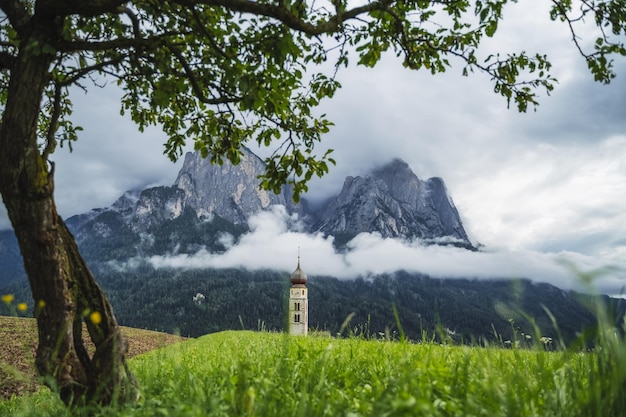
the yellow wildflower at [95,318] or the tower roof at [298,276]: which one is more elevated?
the tower roof at [298,276]

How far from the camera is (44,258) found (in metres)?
5.18

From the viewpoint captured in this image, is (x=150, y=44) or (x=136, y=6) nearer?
(x=150, y=44)

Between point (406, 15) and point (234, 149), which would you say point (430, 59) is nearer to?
point (406, 15)

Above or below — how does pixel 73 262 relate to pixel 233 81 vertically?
below

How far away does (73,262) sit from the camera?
556 centimetres

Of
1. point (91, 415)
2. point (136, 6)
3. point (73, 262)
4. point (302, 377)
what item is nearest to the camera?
point (302, 377)

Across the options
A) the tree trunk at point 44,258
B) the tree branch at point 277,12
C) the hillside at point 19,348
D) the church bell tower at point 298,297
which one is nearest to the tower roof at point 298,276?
the church bell tower at point 298,297

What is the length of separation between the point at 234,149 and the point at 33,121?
10.5 feet

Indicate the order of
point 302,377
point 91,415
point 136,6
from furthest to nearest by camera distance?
point 136,6
point 91,415
point 302,377

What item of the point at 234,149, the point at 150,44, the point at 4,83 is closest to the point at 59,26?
the point at 150,44

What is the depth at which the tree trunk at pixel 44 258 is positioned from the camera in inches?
202

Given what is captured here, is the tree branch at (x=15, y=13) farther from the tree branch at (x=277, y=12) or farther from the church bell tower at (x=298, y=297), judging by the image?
the church bell tower at (x=298, y=297)

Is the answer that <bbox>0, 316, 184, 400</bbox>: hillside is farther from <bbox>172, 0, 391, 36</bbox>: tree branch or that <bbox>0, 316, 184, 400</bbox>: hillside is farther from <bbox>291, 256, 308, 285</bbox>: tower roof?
<bbox>291, 256, 308, 285</bbox>: tower roof

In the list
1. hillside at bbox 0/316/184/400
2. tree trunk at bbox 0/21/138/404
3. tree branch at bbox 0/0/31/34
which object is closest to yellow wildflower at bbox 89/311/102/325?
tree trunk at bbox 0/21/138/404
